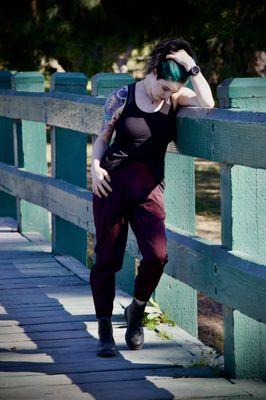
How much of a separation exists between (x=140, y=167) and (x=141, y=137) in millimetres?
152

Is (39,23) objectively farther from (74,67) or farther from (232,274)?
(232,274)

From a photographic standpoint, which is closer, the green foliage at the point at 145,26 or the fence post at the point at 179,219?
the fence post at the point at 179,219

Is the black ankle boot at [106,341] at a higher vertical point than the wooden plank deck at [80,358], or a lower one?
higher

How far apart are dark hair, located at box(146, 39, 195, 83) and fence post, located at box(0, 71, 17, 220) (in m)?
5.45

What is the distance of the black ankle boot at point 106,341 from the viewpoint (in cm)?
567

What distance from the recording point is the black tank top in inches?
219

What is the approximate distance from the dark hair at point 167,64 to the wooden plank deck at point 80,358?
51.0 inches

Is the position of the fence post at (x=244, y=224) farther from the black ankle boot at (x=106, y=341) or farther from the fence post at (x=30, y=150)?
the fence post at (x=30, y=150)

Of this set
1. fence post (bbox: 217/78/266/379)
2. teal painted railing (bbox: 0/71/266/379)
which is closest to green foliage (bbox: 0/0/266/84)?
teal painted railing (bbox: 0/71/266/379)

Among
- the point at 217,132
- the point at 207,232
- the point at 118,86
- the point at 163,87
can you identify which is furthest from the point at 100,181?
the point at 207,232

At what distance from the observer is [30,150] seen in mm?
9766

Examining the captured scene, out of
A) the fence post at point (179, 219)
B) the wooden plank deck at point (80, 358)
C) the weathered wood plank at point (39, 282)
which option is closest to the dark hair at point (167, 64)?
the fence post at point (179, 219)

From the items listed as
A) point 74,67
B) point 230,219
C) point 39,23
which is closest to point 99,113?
point 230,219

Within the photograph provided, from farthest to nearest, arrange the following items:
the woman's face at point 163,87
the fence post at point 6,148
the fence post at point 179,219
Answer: the fence post at point 6,148
the fence post at point 179,219
the woman's face at point 163,87
